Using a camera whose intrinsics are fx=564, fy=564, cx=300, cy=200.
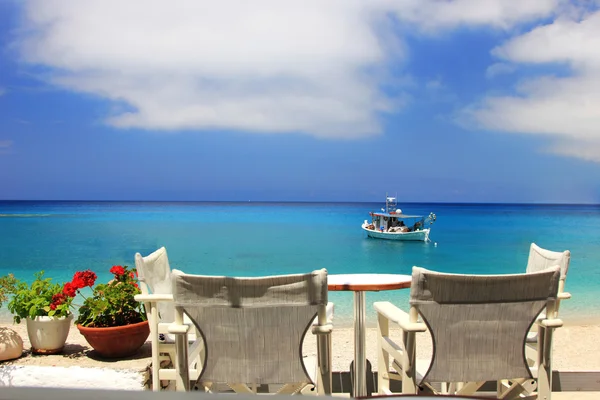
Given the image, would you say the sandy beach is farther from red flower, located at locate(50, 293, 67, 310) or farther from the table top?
the table top

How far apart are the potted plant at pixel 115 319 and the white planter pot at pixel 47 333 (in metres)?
0.12

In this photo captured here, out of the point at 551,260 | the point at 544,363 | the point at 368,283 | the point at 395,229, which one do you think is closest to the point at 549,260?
Result: the point at 551,260

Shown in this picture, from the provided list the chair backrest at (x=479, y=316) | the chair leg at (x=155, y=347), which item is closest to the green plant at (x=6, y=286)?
the chair leg at (x=155, y=347)

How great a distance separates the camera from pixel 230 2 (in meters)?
42.3

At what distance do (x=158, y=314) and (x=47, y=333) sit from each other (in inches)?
34.7

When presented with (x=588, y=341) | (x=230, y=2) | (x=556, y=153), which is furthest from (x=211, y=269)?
(x=556, y=153)

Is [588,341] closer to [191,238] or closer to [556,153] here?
[191,238]

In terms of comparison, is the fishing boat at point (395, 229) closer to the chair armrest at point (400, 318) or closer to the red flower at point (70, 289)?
the red flower at point (70, 289)

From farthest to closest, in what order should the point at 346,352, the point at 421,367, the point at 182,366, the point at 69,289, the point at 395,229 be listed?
the point at 395,229 < the point at 346,352 < the point at 69,289 < the point at 421,367 < the point at 182,366

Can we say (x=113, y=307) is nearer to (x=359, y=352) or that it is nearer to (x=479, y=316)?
(x=359, y=352)

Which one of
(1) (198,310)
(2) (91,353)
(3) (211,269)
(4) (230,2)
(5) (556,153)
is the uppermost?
(4) (230,2)

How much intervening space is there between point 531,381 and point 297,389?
954mm

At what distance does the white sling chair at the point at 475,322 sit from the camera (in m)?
2.09

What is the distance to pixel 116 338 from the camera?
3.04m
